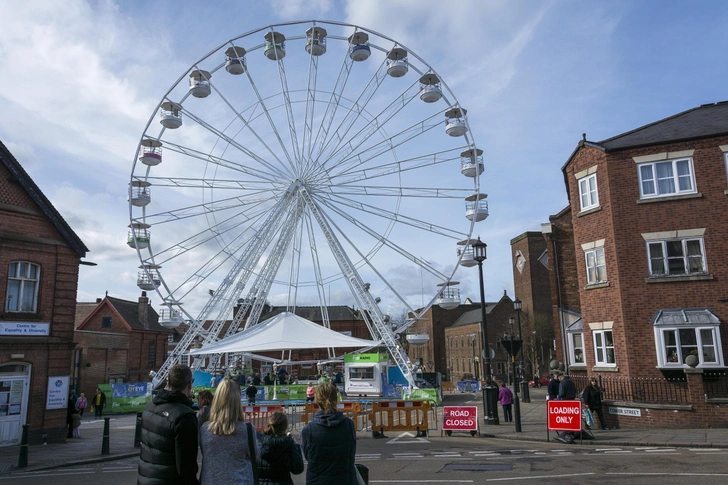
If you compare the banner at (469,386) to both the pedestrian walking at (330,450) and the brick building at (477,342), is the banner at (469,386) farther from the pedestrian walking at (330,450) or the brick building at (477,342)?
the pedestrian walking at (330,450)

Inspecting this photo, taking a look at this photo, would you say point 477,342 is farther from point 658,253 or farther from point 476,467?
point 476,467

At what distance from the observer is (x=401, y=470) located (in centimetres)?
1192

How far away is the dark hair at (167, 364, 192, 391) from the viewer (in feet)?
15.6

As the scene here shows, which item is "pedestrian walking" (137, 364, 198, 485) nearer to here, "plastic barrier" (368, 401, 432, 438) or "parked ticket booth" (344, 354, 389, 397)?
"plastic barrier" (368, 401, 432, 438)

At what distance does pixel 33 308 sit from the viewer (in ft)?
65.2

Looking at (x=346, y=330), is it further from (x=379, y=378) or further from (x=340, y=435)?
(x=340, y=435)

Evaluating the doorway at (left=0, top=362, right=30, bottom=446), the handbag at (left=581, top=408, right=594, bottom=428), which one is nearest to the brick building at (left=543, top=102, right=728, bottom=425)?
the handbag at (left=581, top=408, right=594, bottom=428)

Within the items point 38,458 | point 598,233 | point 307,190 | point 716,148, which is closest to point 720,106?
point 716,148

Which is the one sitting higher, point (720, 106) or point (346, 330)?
point (720, 106)

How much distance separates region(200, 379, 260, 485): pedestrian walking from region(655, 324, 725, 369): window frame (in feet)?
57.6

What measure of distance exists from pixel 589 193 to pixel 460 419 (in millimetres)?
9848

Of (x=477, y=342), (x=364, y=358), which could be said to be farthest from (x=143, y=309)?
(x=477, y=342)

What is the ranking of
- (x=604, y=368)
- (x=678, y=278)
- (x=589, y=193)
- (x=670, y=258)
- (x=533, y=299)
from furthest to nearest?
(x=533, y=299)
(x=589, y=193)
(x=604, y=368)
(x=670, y=258)
(x=678, y=278)

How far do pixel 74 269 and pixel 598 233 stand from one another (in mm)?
18796
